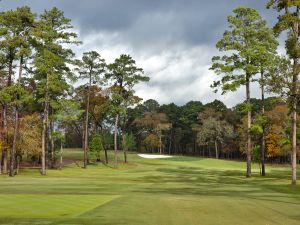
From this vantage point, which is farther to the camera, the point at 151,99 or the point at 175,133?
the point at 151,99

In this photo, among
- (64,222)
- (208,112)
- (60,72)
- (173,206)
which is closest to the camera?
(64,222)

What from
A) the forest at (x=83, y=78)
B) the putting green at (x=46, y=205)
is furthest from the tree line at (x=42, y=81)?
the putting green at (x=46, y=205)

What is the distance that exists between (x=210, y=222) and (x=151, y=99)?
597ft

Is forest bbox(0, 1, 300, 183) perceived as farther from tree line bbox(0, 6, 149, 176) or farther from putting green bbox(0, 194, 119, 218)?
putting green bbox(0, 194, 119, 218)

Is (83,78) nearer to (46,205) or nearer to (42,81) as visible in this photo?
(42,81)

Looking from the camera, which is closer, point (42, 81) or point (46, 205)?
point (46, 205)

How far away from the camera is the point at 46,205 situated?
18.5 meters

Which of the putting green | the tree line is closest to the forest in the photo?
the tree line

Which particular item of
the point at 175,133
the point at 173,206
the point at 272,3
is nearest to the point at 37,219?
the point at 173,206

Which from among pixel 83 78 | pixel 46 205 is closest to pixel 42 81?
pixel 83 78

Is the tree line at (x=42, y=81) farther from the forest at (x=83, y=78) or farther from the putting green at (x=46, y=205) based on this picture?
the putting green at (x=46, y=205)

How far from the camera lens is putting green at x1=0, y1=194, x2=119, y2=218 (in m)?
16.1

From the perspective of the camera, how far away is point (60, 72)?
2267 inches

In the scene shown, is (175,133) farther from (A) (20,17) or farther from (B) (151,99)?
(A) (20,17)
